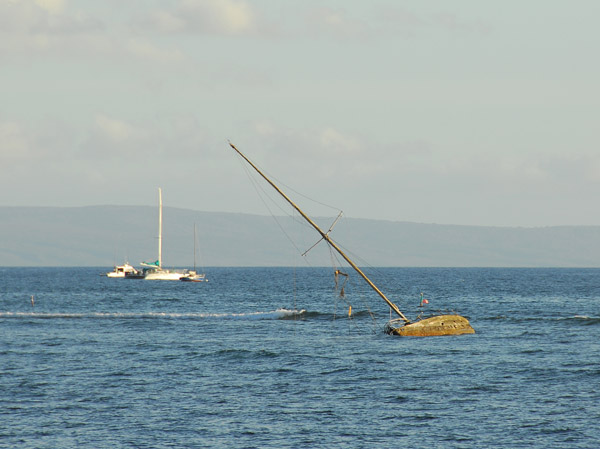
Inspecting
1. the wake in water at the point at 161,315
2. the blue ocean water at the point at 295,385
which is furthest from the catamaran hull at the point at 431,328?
the wake in water at the point at 161,315

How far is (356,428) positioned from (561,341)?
4113 cm

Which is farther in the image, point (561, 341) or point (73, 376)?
point (561, 341)

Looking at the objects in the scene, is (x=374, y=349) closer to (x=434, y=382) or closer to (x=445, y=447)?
(x=434, y=382)

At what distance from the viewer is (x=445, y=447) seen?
140ft

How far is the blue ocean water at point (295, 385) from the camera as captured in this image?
148 feet

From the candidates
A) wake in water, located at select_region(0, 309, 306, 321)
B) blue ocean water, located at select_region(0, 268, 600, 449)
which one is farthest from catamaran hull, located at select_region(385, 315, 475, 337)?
wake in water, located at select_region(0, 309, 306, 321)

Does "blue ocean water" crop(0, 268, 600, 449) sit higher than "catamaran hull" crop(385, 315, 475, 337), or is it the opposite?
"catamaran hull" crop(385, 315, 475, 337)

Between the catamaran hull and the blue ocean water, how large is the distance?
5.84 feet

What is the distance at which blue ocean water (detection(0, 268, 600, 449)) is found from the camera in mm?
45156

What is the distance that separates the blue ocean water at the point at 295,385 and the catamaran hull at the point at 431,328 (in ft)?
5.84

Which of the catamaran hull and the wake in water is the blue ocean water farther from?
the wake in water

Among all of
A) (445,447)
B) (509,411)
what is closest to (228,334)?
(509,411)

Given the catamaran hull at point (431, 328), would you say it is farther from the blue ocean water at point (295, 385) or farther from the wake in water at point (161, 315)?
the wake in water at point (161, 315)

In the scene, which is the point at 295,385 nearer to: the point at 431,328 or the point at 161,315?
the point at 431,328
